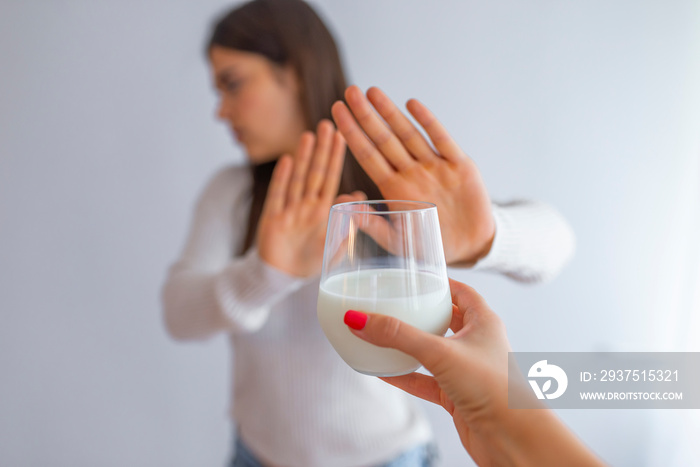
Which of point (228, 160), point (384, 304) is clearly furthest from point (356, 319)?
point (228, 160)

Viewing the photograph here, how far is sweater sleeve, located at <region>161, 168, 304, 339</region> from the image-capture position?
108 cm

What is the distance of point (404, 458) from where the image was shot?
1.25 metres

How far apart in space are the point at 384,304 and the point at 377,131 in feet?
1.08

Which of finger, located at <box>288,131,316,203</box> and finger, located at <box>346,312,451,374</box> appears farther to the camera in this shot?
finger, located at <box>288,131,316,203</box>

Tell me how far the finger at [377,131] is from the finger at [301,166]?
233 millimetres

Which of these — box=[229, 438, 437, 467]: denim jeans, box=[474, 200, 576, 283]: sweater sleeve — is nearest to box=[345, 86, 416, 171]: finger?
box=[474, 200, 576, 283]: sweater sleeve

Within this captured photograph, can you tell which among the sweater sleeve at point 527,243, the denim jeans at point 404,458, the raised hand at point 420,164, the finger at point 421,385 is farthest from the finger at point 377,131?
the denim jeans at point 404,458

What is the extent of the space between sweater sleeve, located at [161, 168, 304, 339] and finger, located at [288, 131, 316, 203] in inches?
6.4

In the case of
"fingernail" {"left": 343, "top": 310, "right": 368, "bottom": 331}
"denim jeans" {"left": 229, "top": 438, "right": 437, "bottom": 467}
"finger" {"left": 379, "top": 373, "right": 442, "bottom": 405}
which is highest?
"fingernail" {"left": 343, "top": 310, "right": 368, "bottom": 331}

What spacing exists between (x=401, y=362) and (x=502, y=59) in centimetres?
150

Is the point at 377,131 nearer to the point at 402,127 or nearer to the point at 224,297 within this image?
the point at 402,127

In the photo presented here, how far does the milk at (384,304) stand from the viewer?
53cm

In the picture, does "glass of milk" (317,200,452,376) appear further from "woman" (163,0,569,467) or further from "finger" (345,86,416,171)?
"woman" (163,0,569,467)

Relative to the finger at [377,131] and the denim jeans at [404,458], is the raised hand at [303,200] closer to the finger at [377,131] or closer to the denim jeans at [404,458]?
the finger at [377,131]
